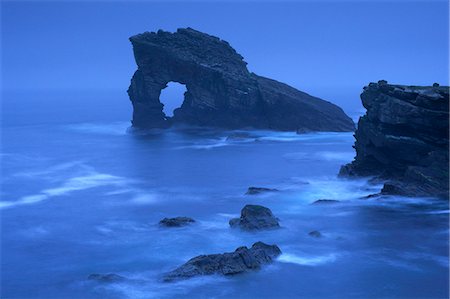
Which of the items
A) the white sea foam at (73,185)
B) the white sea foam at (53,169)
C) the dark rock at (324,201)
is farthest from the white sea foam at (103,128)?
the dark rock at (324,201)

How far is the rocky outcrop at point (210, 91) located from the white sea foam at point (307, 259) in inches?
2851

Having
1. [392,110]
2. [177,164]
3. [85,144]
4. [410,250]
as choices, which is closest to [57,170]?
[177,164]

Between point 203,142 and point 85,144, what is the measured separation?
2179cm

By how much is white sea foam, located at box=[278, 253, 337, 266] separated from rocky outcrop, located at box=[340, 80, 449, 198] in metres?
17.5

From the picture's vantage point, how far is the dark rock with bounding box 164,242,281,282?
42156mm

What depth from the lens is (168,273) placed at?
→ 4322 centimetres

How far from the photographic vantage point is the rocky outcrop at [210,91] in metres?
118

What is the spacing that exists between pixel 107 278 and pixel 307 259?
1464 centimetres

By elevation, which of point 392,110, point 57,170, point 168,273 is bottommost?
point 168,273

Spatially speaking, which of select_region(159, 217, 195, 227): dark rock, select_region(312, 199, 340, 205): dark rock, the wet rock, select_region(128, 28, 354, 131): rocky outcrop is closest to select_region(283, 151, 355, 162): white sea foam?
the wet rock

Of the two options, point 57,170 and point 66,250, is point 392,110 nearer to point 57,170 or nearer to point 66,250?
point 66,250

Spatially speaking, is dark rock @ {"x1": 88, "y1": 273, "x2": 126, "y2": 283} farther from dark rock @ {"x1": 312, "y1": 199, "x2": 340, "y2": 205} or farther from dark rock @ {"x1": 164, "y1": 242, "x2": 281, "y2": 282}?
dark rock @ {"x1": 312, "y1": 199, "x2": 340, "y2": 205}

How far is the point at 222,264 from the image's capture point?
42625mm

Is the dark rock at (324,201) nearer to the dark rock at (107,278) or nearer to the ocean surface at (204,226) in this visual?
the ocean surface at (204,226)
